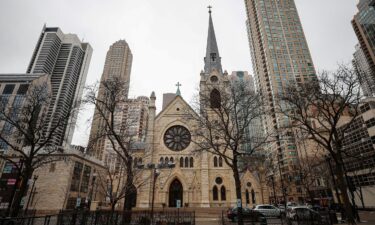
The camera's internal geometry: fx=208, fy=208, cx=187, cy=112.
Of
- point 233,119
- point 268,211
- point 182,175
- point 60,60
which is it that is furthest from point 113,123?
point 60,60

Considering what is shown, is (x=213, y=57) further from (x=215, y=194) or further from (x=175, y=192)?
(x=175, y=192)

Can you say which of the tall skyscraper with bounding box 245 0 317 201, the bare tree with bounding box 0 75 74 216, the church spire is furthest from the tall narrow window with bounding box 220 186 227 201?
the tall skyscraper with bounding box 245 0 317 201

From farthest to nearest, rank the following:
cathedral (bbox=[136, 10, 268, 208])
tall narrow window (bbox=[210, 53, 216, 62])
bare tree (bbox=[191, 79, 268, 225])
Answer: tall narrow window (bbox=[210, 53, 216, 62]), cathedral (bbox=[136, 10, 268, 208]), bare tree (bbox=[191, 79, 268, 225])

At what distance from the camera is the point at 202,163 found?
3588 cm

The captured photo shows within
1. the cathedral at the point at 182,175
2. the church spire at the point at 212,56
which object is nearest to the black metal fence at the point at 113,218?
the cathedral at the point at 182,175

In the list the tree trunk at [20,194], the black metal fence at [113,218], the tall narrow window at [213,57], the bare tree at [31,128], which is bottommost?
the black metal fence at [113,218]

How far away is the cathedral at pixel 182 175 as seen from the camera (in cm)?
3381

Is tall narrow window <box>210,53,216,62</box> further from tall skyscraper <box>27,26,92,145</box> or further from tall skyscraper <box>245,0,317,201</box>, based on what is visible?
tall skyscraper <box>27,26,92,145</box>

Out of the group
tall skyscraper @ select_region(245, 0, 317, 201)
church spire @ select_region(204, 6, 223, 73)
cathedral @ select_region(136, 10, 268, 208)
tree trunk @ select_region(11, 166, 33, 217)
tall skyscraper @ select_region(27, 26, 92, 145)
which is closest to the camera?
tree trunk @ select_region(11, 166, 33, 217)

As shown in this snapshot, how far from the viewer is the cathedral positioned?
33812 millimetres

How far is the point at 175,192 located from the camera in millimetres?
35344

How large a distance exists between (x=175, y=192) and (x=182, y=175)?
316cm

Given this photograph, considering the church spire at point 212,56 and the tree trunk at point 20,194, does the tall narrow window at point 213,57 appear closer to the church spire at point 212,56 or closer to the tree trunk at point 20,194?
the church spire at point 212,56

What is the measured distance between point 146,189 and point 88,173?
1718 cm
